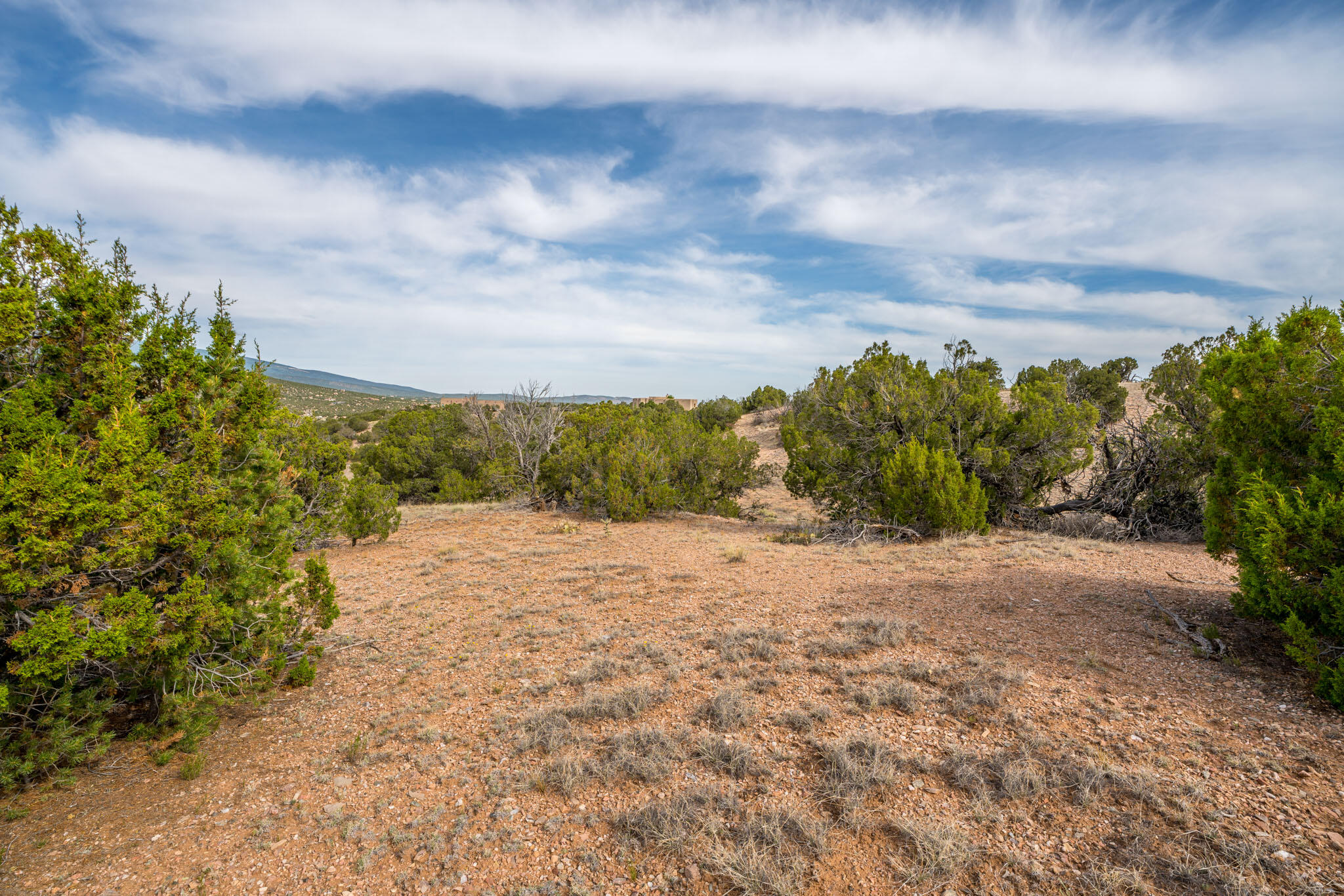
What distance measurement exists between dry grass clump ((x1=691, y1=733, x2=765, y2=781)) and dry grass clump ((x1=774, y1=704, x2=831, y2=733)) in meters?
0.48

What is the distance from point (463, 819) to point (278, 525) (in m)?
2.76

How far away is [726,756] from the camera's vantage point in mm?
3801

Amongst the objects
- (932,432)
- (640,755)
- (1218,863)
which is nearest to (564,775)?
Result: (640,755)

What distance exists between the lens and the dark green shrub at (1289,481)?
4035mm

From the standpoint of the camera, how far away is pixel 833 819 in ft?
10.3

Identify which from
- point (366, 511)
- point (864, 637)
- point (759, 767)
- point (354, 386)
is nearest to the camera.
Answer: point (759, 767)

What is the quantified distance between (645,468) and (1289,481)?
35.8 ft

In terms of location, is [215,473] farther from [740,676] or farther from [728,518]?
[728,518]

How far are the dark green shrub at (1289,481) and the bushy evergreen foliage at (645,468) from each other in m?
10.1

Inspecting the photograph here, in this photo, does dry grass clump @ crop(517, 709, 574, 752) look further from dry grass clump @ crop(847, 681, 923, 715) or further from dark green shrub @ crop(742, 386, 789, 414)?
dark green shrub @ crop(742, 386, 789, 414)

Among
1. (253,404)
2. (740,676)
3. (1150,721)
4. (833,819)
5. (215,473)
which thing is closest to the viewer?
(833,819)

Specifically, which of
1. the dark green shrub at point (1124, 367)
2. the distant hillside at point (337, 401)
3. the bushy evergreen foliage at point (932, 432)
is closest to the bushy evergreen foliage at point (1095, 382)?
the dark green shrub at point (1124, 367)

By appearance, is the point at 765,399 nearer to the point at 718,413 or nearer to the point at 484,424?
the point at 718,413

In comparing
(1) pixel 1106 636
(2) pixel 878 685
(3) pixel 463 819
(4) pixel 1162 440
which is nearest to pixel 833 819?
(2) pixel 878 685
